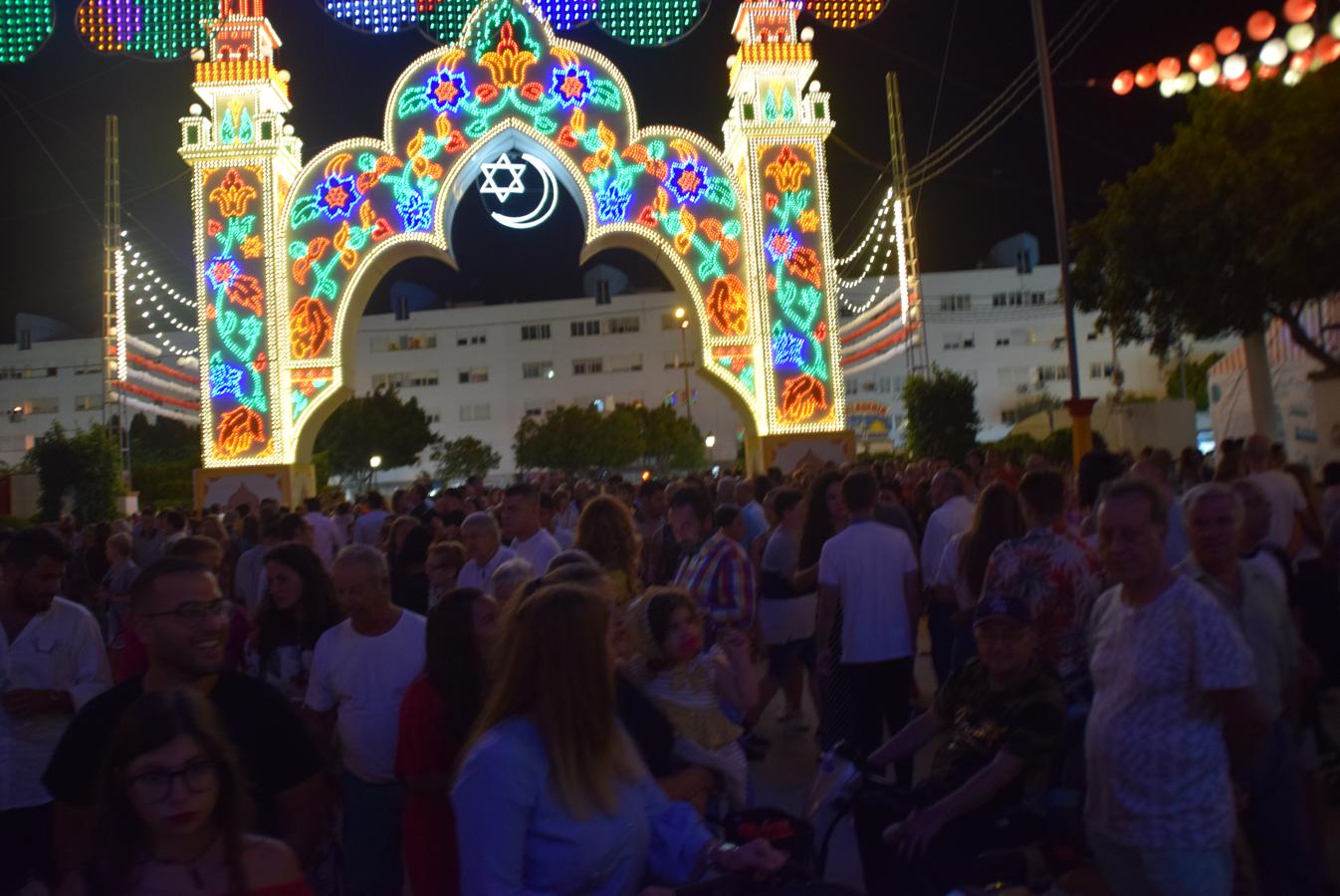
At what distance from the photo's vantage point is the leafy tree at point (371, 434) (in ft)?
178

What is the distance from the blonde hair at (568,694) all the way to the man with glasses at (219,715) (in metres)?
0.85

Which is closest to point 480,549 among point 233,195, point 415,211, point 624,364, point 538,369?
point 415,211

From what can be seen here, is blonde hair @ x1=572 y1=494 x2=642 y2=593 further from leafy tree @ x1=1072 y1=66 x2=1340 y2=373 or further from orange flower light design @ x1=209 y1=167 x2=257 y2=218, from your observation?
orange flower light design @ x1=209 y1=167 x2=257 y2=218

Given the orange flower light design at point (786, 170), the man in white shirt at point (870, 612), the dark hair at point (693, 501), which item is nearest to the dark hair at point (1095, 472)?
the man in white shirt at point (870, 612)

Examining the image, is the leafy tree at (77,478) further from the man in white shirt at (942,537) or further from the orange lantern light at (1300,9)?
the orange lantern light at (1300,9)

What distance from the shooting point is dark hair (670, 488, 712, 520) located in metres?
7.83

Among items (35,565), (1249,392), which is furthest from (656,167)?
(35,565)

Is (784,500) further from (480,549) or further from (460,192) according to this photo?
(460,192)

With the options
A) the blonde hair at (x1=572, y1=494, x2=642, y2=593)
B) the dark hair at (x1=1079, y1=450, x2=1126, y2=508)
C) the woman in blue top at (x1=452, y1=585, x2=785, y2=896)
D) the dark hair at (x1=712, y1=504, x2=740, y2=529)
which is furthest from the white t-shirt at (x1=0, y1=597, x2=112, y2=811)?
the dark hair at (x1=1079, y1=450, x2=1126, y2=508)

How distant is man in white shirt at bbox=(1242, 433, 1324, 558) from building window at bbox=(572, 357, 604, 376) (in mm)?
55002

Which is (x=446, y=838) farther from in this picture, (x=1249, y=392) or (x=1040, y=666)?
(x=1249, y=392)

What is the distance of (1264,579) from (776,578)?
4.40 m

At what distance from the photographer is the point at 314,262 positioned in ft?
68.7

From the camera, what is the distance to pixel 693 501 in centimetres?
793
